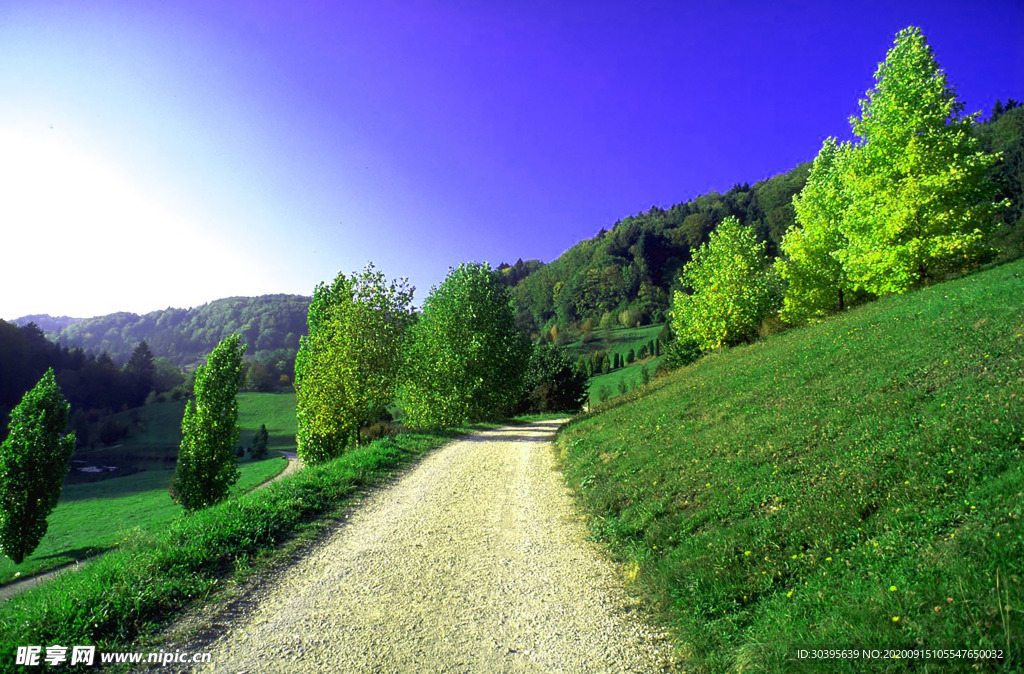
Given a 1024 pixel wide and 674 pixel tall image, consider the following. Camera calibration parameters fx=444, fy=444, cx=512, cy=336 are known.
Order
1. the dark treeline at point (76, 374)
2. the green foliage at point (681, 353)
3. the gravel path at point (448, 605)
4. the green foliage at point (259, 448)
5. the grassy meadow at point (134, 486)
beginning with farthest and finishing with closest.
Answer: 1. the dark treeline at point (76, 374)
2. the green foliage at point (259, 448)
3. the green foliage at point (681, 353)
4. the grassy meadow at point (134, 486)
5. the gravel path at point (448, 605)

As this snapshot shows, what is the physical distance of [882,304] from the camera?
18.6 meters

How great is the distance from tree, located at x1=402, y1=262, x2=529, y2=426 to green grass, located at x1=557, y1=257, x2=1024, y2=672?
13473 millimetres

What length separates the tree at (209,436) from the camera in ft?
68.2

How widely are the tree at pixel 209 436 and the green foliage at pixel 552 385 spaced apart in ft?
110

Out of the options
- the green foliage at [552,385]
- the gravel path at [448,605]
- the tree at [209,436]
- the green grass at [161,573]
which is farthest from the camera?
the green foliage at [552,385]

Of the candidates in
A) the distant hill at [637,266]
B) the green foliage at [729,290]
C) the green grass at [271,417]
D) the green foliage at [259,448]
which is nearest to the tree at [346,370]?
the green foliage at [729,290]

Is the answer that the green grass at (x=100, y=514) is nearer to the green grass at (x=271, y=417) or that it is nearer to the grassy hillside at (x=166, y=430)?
the grassy hillside at (x=166, y=430)

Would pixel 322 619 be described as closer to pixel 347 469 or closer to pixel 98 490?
pixel 347 469

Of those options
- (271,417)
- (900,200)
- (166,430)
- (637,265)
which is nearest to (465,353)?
(900,200)

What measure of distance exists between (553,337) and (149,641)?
414 ft

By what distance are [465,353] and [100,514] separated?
38.7 m

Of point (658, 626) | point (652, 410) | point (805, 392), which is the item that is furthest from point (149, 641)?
point (652, 410)

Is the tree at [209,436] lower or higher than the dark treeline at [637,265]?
lower

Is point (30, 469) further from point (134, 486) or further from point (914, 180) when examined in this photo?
point (914, 180)
